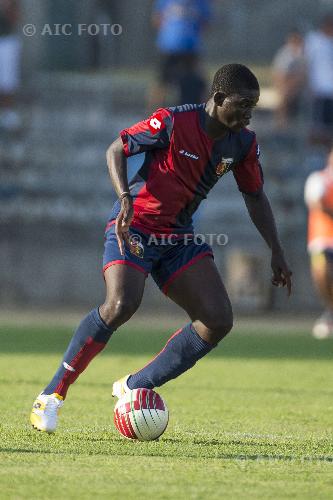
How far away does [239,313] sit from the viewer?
20.2 m

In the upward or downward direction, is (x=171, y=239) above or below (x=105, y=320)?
above

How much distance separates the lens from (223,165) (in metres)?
8.03

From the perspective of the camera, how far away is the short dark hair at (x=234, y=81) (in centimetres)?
761

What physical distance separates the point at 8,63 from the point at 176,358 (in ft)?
49.3

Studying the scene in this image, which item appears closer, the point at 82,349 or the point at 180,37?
the point at 82,349

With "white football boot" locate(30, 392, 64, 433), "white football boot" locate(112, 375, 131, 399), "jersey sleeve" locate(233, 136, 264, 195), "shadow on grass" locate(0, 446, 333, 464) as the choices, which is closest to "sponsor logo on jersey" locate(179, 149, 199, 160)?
"jersey sleeve" locate(233, 136, 264, 195)

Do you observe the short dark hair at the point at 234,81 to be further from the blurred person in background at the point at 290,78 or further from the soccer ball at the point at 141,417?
the blurred person in background at the point at 290,78

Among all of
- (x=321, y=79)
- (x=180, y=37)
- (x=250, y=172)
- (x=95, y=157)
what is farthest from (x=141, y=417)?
(x=95, y=157)

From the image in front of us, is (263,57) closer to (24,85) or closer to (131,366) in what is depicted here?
(24,85)

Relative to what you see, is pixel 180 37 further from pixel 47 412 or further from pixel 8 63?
pixel 47 412

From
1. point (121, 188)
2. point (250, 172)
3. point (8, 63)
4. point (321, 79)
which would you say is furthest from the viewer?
point (8, 63)

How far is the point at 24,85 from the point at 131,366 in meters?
11.3

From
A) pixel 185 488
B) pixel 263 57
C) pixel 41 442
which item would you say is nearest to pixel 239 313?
pixel 263 57

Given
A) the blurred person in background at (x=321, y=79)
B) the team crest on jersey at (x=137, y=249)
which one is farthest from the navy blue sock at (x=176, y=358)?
the blurred person in background at (x=321, y=79)
